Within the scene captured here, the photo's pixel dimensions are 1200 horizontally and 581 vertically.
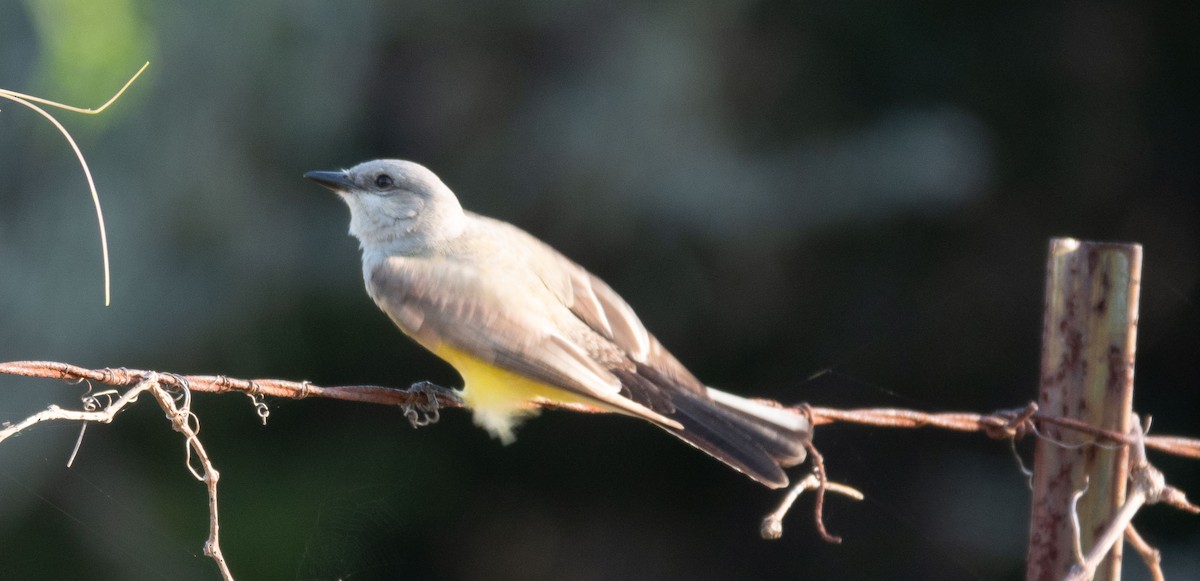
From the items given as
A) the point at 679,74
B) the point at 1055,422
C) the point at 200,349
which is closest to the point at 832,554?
the point at 679,74

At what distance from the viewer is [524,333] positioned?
117 inches

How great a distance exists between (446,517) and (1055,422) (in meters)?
3.37

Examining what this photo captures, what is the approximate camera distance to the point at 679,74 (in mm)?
5027

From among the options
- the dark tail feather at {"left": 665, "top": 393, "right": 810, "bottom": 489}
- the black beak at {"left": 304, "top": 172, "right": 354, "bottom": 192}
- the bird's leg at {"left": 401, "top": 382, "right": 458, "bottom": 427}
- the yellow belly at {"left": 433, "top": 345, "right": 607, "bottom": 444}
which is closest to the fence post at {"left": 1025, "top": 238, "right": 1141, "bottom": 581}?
the dark tail feather at {"left": 665, "top": 393, "right": 810, "bottom": 489}

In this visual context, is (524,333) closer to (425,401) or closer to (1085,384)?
(425,401)

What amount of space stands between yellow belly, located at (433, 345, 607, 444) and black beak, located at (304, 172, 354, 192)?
79 centimetres

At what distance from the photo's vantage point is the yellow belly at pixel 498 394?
3.03 metres

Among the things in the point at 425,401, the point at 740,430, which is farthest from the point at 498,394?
the point at 740,430

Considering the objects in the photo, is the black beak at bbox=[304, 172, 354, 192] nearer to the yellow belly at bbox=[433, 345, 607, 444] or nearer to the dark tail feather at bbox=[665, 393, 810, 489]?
the yellow belly at bbox=[433, 345, 607, 444]

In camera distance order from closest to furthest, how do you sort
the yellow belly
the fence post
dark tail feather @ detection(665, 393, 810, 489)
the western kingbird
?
the fence post → dark tail feather @ detection(665, 393, 810, 489) → the western kingbird → the yellow belly

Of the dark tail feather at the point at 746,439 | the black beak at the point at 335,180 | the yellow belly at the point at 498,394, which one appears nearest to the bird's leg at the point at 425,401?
the yellow belly at the point at 498,394

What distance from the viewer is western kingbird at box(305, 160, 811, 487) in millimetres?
2639

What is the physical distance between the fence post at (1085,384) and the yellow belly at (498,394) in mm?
1112

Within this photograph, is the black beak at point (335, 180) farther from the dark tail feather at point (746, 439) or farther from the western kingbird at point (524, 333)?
the dark tail feather at point (746, 439)
